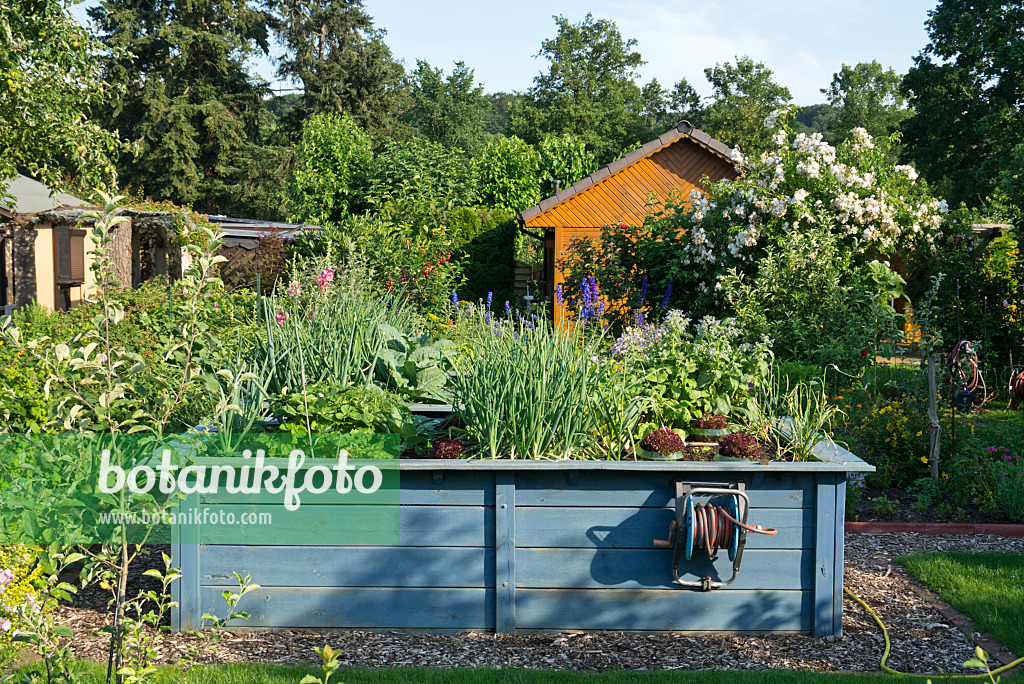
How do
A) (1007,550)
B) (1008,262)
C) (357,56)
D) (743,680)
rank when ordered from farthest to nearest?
1. (357,56)
2. (1008,262)
3. (1007,550)
4. (743,680)

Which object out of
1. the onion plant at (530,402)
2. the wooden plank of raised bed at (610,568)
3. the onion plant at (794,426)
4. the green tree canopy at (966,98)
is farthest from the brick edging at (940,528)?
the green tree canopy at (966,98)

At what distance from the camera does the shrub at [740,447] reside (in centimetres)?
370

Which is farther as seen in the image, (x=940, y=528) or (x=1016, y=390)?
(x=1016, y=390)

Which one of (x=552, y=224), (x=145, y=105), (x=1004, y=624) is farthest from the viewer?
(x=145, y=105)

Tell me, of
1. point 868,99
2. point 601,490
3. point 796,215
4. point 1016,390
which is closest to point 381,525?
point 601,490

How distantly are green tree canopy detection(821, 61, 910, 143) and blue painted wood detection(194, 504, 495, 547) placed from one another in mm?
44057

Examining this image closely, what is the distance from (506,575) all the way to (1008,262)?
902 cm

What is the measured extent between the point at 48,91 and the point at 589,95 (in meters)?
35.6

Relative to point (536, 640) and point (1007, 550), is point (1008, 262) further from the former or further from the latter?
point (536, 640)

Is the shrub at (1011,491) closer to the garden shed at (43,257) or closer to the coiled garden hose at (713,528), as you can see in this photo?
the coiled garden hose at (713,528)

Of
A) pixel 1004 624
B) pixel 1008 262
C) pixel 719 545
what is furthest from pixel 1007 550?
pixel 1008 262

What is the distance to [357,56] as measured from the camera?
3356 centimetres

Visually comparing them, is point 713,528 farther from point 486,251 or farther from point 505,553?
point 486,251

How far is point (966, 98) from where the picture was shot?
23.8 metres
